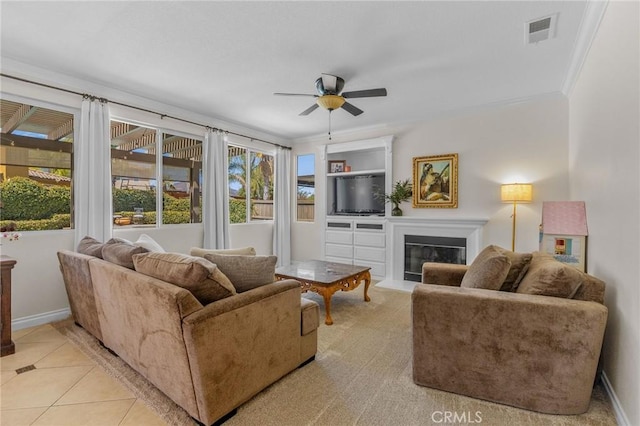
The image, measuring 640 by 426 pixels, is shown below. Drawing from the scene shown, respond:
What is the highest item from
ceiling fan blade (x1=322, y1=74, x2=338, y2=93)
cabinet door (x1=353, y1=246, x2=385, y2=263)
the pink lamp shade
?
ceiling fan blade (x1=322, y1=74, x2=338, y2=93)

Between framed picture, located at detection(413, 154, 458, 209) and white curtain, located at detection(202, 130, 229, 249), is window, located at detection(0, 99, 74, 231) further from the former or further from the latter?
framed picture, located at detection(413, 154, 458, 209)

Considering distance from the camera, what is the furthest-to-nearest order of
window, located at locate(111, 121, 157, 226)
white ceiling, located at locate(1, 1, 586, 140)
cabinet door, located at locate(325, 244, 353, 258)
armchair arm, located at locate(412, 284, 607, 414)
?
cabinet door, located at locate(325, 244, 353, 258) < window, located at locate(111, 121, 157, 226) < white ceiling, located at locate(1, 1, 586, 140) < armchair arm, located at locate(412, 284, 607, 414)

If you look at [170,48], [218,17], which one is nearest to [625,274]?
[218,17]

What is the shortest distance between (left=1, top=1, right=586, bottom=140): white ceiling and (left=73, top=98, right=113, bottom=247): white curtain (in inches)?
16.8

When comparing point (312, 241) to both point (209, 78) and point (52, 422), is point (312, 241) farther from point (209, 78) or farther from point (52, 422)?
point (52, 422)

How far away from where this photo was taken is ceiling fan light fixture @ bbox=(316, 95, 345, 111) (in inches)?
126

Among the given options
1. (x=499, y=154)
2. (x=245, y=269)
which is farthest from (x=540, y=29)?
(x=245, y=269)

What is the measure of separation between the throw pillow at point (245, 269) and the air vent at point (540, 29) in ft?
9.05

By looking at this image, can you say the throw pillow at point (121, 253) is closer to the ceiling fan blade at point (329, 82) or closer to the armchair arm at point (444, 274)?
the ceiling fan blade at point (329, 82)

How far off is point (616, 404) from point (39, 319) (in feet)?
16.1

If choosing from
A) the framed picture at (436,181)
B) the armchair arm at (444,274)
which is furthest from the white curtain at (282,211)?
the armchair arm at (444,274)

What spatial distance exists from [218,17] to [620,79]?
2.81m

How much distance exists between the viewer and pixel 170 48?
2855 mm

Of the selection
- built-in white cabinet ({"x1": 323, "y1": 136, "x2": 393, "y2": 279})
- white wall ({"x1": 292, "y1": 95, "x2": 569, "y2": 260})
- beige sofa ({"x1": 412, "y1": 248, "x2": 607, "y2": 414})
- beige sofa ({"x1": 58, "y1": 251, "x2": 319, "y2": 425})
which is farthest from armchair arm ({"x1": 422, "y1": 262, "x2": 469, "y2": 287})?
built-in white cabinet ({"x1": 323, "y1": 136, "x2": 393, "y2": 279})
